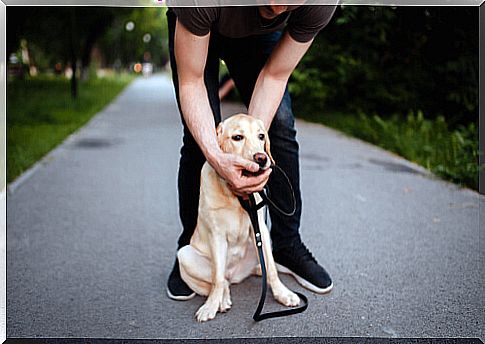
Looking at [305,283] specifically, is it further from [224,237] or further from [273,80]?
[273,80]

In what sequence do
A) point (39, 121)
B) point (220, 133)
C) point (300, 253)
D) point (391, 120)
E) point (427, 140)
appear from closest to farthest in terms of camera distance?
point (220, 133)
point (300, 253)
point (427, 140)
point (391, 120)
point (39, 121)

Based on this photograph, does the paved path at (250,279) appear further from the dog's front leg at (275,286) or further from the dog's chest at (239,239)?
the dog's chest at (239,239)

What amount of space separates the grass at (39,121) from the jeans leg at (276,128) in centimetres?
132

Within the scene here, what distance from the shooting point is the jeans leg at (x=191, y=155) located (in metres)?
2.97

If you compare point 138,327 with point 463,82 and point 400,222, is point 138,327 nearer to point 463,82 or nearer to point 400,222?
point 400,222

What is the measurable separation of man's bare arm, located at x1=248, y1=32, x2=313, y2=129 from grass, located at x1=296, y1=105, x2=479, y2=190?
10.0ft

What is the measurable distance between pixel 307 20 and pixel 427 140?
5248 mm

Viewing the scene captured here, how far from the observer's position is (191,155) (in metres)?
3.14

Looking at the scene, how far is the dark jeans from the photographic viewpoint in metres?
3.00

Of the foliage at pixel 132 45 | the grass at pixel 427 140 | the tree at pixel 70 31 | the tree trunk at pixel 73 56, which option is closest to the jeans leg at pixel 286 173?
the grass at pixel 427 140

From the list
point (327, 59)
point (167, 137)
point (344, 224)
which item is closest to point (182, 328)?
point (344, 224)

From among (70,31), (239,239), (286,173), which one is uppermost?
(286,173)

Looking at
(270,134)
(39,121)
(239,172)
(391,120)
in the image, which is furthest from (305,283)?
(39,121)

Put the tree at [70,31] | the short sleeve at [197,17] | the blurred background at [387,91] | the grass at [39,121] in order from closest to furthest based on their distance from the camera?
the short sleeve at [197,17]
the blurred background at [387,91]
the grass at [39,121]
the tree at [70,31]
